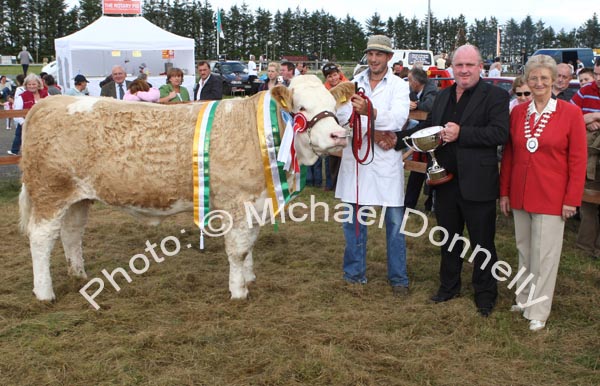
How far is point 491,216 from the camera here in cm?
446

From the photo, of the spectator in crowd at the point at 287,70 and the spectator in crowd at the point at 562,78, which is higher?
the spectator in crowd at the point at 287,70

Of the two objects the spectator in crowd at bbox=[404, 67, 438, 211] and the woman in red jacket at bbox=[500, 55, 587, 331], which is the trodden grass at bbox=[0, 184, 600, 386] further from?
the spectator in crowd at bbox=[404, 67, 438, 211]

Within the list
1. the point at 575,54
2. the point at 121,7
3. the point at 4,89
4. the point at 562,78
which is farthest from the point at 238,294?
the point at 121,7

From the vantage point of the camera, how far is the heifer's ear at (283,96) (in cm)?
444

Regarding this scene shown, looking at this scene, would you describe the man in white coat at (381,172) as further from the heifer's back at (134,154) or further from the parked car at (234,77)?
the parked car at (234,77)

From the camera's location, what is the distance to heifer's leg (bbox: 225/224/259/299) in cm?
466

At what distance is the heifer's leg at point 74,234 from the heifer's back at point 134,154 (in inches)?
16.3

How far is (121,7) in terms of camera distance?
112 ft

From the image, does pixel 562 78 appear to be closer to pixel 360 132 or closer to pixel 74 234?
pixel 360 132

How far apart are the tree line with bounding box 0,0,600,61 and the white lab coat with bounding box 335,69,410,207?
2434 inches

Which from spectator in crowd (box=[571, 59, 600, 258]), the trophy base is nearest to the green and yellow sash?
the trophy base

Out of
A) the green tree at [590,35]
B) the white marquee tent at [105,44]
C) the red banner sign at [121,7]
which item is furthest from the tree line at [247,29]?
the white marquee tent at [105,44]

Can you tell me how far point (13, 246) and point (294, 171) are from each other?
11.8 ft

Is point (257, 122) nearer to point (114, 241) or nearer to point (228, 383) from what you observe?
point (228, 383)
